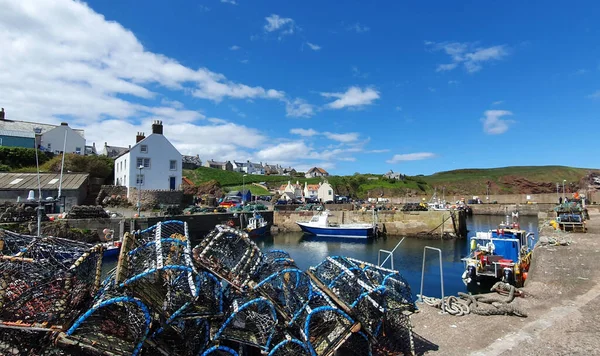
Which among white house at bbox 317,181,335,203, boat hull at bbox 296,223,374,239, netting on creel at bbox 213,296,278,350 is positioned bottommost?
boat hull at bbox 296,223,374,239

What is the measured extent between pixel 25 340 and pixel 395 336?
17.4 ft

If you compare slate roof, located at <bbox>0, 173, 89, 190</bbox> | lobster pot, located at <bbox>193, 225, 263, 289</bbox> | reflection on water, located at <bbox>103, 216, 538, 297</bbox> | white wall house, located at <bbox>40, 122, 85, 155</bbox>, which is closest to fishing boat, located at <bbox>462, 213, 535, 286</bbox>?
reflection on water, located at <bbox>103, 216, 538, 297</bbox>

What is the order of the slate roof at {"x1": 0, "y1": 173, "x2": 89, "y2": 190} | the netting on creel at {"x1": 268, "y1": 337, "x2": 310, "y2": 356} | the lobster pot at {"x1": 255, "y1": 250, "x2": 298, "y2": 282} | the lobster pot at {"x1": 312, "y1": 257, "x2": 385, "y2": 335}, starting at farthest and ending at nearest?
the slate roof at {"x1": 0, "y1": 173, "x2": 89, "y2": 190}
the lobster pot at {"x1": 255, "y1": 250, "x2": 298, "y2": 282}
the lobster pot at {"x1": 312, "y1": 257, "x2": 385, "y2": 335}
the netting on creel at {"x1": 268, "y1": 337, "x2": 310, "y2": 356}

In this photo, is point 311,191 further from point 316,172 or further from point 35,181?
point 316,172

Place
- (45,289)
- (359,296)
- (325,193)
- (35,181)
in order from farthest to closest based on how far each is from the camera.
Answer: (325,193), (35,181), (359,296), (45,289)

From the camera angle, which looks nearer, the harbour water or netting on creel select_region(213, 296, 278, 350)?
netting on creel select_region(213, 296, 278, 350)

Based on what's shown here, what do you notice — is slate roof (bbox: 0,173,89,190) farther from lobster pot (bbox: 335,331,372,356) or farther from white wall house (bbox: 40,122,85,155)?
lobster pot (bbox: 335,331,372,356)

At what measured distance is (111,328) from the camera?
14.3ft

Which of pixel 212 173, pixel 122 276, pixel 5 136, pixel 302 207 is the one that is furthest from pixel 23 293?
pixel 212 173

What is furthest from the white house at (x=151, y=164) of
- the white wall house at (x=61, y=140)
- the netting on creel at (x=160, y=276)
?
the netting on creel at (x=160, y=276)

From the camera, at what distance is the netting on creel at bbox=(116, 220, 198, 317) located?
427 centimetres

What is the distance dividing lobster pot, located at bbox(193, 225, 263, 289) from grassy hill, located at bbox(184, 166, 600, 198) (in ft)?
194

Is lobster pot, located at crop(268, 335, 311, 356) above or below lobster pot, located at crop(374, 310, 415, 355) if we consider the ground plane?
above

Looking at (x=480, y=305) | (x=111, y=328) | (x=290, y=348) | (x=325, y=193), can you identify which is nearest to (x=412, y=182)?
(x=325, y=193)
